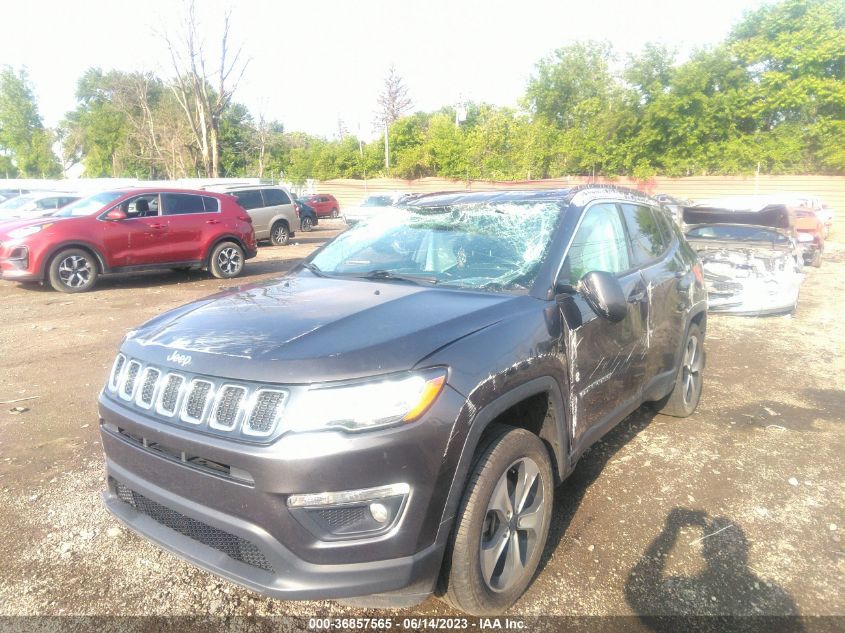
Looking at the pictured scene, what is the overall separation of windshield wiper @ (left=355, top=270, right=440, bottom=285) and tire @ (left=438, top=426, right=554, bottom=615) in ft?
3.13

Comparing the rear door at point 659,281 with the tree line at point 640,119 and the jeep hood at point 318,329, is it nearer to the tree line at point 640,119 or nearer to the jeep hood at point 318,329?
the jeep hood at point 318,329

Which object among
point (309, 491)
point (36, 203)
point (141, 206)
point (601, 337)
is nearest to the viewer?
→ point (309, 491)

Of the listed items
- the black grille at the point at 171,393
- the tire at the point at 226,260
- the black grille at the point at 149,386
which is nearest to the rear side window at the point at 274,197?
the tire at the point at 226,260

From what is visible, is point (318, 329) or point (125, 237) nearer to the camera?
point (318, 329)

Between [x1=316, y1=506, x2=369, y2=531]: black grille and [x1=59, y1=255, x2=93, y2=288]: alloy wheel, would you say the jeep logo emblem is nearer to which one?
[x1=316, y1=506, x2=369, y2=531]: black grille

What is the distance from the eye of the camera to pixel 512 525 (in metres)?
2.48

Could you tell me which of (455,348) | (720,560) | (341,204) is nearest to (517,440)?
(455,348)

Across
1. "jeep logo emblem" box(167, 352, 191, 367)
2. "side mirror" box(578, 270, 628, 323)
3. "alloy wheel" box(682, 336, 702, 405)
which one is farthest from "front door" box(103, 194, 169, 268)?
"side mirror" box(578, 270, 628, 323)

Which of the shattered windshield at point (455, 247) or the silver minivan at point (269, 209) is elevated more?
the shattered windshield at point (455, 247)

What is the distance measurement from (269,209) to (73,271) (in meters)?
8.34

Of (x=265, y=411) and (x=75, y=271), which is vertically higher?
(x=265, y=411)

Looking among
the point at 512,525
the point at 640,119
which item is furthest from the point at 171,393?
the point at 640,119

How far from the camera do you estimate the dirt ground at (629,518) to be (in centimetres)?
260

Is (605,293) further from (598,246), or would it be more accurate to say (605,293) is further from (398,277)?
(398,277)
